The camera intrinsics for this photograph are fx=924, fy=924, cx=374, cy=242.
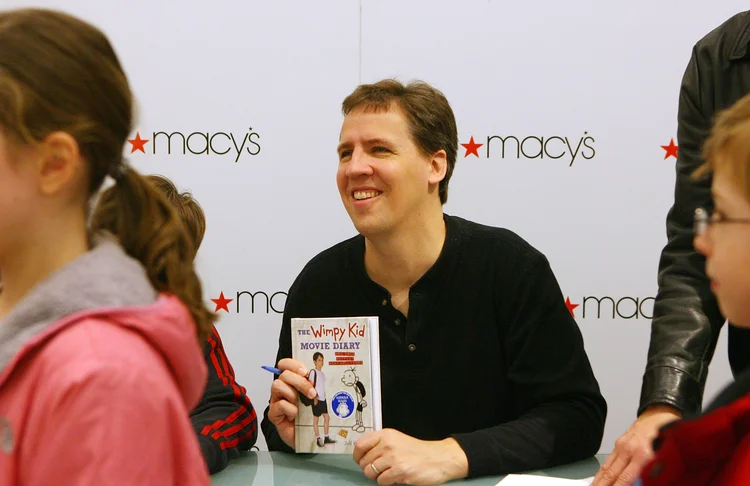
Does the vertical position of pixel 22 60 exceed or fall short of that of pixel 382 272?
it exceeds it

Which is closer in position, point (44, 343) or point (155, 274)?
point (44, 343)

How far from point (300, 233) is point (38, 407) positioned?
2.59 m

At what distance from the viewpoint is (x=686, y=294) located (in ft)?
6.36

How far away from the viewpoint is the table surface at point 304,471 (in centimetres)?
198

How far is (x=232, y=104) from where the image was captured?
3.54 m

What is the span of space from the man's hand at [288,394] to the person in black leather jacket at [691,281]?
694 millimetres

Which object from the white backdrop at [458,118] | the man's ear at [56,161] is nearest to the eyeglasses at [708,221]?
the man's ear at [56,161]

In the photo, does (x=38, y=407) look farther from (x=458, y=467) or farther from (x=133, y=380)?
(x=458, y=467)

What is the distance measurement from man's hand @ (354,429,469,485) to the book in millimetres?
40

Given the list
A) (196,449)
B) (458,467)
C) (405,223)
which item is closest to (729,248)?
(196,449)

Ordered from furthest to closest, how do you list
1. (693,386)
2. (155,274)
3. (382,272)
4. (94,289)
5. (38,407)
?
(382,272) → (693,386) → (155,274) → (94,289) → (38,407)

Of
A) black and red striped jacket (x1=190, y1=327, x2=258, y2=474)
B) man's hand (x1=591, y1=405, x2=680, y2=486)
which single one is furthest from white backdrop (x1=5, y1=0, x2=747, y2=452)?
man's hand (x1=591, y1=405, x2=680, y2=486)

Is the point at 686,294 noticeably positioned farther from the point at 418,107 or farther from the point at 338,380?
the point at 418,107

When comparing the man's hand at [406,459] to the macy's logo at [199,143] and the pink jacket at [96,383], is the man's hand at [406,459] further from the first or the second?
the macy's logo at [199,143]
